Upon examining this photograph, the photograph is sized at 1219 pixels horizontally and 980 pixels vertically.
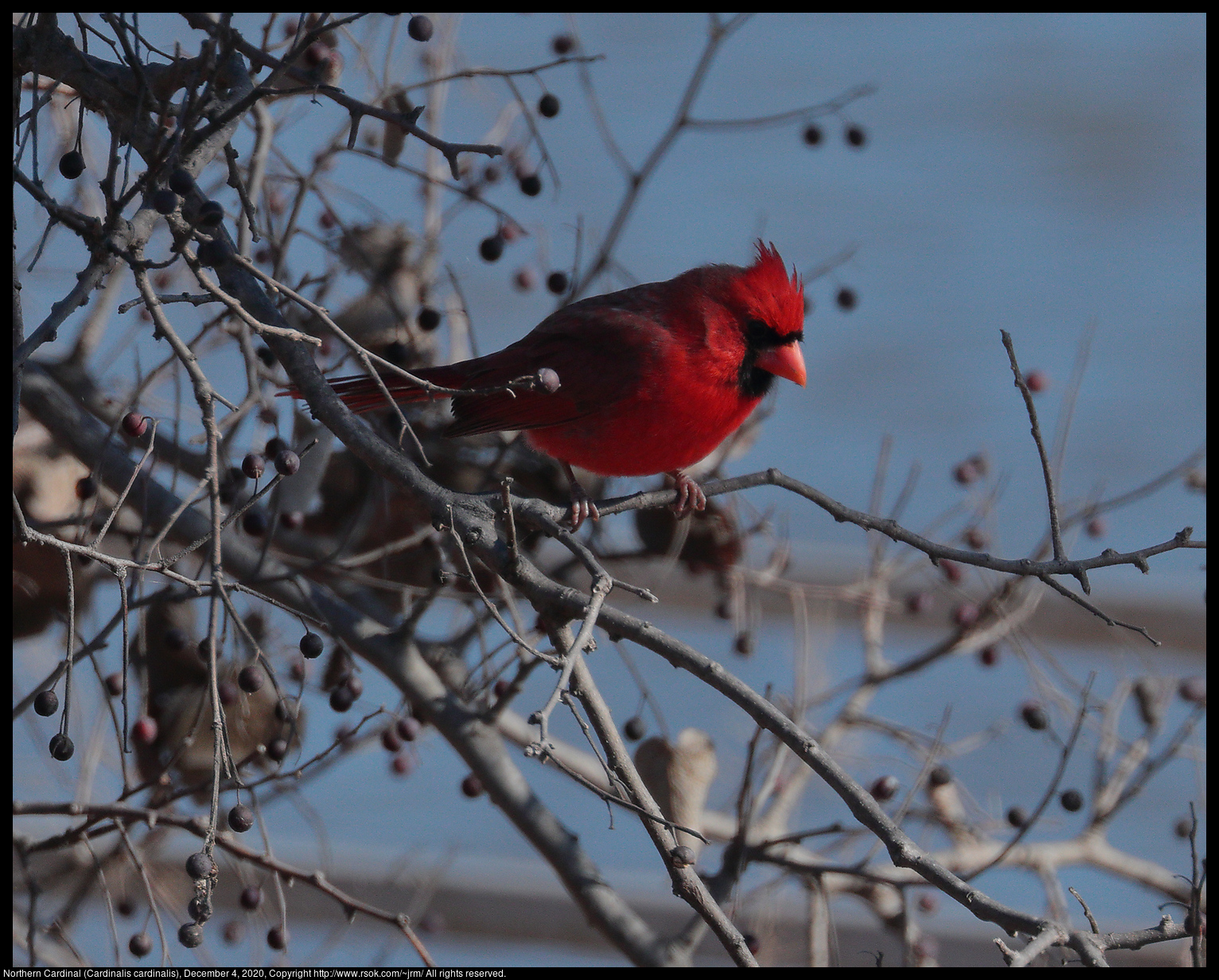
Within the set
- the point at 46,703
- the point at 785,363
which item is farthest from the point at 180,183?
the point at 785,363

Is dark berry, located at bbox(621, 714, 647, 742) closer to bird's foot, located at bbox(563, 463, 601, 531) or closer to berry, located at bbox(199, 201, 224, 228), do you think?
bird's foot, located at bbox(563, 463, 601, 531)

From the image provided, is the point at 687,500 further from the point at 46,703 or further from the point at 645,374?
the point at 46,703

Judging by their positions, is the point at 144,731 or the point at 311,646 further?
the point at 144,731

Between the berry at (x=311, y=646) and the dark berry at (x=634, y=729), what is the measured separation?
23.4 inches

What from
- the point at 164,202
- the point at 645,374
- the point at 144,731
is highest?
the point at 645,374

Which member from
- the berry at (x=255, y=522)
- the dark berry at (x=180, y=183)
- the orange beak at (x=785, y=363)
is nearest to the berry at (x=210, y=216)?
the dark berry at (x=180, y=183)

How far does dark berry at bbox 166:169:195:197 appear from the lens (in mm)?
1263

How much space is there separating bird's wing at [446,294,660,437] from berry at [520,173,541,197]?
0.27 m

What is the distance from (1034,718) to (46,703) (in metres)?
1.47

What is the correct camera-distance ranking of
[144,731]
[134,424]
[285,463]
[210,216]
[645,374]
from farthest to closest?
1. [645,374]
2. [144,731]
3. [134,424]
4. [285,463]
5. [210,216]

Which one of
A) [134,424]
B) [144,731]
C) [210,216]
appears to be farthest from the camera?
[144,731]

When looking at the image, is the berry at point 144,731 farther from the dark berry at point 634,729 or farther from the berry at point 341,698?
the dark berry at point 634,729

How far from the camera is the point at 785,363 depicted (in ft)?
6.89
